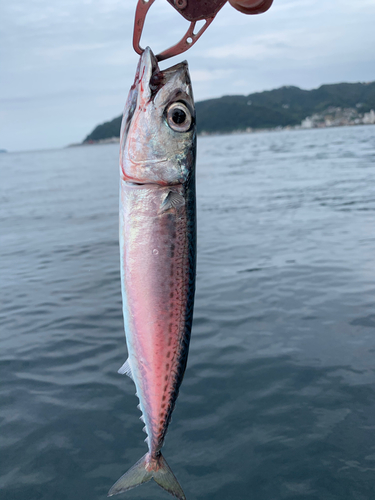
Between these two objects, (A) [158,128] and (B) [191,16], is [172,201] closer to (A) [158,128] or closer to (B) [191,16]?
(A) [158,128]

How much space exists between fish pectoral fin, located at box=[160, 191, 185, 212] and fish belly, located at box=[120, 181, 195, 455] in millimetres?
12

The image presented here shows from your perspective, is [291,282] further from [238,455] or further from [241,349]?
[238,455]

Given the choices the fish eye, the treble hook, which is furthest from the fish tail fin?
the treble hook

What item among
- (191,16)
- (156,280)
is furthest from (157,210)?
(191,16)

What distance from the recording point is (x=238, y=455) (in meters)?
4.82

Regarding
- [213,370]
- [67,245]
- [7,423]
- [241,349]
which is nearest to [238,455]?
[213,370]

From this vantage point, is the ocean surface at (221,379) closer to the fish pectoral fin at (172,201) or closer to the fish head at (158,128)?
the fish pectoral fin at (172,201)

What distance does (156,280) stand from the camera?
2.64m

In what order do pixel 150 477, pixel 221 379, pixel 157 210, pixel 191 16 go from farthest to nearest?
pixel 221 379 → pixel 150 477 → pixel 191 16 → pixel 157 210

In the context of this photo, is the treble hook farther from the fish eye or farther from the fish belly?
the fish belly

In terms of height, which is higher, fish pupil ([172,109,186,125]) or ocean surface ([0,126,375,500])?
fish pupil ([172,109,186,125])

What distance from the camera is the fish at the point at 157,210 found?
255cm

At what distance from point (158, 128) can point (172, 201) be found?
45 cm

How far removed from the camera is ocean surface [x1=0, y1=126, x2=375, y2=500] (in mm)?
4609
